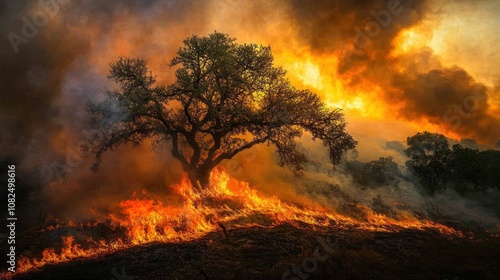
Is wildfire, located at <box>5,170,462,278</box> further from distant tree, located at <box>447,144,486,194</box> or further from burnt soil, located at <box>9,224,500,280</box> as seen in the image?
distant tree, located at <box>447,144,486,194</box>

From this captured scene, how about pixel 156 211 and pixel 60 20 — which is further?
pixel 60 20

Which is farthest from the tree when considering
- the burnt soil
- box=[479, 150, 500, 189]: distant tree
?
box=[479, 150, 500, 189]: distant tree

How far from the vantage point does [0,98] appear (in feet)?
99.9

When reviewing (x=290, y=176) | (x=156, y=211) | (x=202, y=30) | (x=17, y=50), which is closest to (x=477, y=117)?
(x=290, y=176)

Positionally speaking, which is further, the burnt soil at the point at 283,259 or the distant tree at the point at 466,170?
the distant tree at the point at 466,170

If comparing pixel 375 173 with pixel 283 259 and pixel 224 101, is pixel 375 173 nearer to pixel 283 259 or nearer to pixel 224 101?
pixel 224 101

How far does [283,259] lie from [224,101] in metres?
11.9

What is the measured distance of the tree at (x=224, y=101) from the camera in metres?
20.2

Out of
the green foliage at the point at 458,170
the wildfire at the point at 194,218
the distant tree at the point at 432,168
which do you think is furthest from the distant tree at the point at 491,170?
the wildfire at the point at 194,218

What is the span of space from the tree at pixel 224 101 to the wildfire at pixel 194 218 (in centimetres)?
222

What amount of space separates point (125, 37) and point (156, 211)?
71.8ft

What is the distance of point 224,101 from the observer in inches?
843

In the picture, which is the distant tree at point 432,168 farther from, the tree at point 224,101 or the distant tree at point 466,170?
the tree at point 224,101

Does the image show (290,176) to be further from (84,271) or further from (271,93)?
(84,271)
